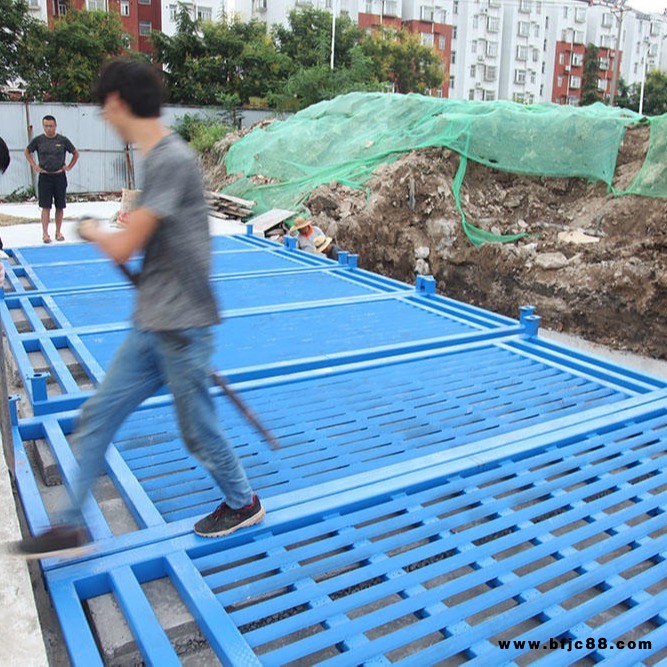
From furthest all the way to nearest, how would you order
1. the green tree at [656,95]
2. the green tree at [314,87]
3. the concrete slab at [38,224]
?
1. the green tree at [656,95]
2. the green tree at [314,87]
3. the concrete slab at [38,224]

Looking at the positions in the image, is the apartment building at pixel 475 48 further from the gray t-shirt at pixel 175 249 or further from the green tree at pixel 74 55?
the gray t-shirt at pixel 175 249

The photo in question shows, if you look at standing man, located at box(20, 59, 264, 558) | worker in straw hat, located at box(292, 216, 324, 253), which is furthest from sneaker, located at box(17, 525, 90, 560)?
worker in straw hat, located at box(292, 216, 324, 253)

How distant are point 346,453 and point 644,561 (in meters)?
1.35

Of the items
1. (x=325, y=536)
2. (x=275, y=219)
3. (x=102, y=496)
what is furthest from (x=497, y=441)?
(x=275, y=219)

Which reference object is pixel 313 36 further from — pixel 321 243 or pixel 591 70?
pixel 591 70

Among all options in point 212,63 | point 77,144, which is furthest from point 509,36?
point 77,144

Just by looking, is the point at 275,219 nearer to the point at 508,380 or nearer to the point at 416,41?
the point at 508,380

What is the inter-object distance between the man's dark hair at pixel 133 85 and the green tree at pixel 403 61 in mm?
31580

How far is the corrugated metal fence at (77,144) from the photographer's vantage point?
55.1ft

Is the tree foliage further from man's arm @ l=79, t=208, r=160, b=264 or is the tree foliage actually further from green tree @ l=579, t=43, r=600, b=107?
green tree @ l=579, t=43, r=600, b=107

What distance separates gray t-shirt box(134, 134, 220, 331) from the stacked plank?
35.0 feet

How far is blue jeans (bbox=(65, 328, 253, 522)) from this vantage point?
2156mm

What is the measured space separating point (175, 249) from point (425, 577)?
4.62ft

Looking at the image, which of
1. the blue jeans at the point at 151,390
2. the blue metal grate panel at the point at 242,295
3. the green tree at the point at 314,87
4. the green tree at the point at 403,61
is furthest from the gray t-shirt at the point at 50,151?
the green tree at the point at 403,61
